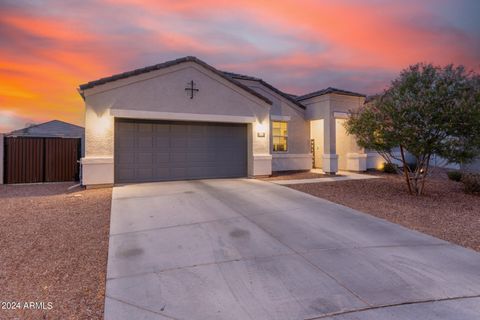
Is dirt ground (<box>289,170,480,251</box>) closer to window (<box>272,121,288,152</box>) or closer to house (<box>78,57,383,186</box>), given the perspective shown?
house (<box>78,57,383,186</box>)

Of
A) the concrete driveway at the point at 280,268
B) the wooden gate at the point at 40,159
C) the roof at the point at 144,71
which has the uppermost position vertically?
the roof at the point at 144,71

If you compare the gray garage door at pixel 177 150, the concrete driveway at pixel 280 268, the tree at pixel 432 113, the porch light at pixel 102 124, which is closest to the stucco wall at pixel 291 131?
the gray garage door at pixel 177 150

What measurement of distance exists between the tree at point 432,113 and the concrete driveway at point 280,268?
363 cm

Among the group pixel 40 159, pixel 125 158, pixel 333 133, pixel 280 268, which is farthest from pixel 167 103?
pixel 333 133

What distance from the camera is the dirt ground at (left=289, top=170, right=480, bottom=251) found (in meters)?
5.44

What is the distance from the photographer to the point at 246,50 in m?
17.0

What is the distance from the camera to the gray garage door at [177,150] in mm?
10625

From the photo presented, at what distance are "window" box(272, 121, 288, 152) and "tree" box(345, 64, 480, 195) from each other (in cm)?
711

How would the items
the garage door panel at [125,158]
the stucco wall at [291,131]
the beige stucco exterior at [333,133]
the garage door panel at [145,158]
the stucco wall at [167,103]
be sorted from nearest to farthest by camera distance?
the stucco wall at [167,103] < the garage door panel at [125,158] < the garage door panel at [145,158] < the beige stucco exterior at [333,133] < the stucco wall at [291,131]

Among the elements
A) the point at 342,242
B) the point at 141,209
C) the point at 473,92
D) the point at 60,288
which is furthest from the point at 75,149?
the point at 473,92

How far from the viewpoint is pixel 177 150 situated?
11.4 m

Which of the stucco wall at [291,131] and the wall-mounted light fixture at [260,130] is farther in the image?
the stucco wall at [291,131]

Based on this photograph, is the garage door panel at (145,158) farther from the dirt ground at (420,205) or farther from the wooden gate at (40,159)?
the dirt ground at (420,205)

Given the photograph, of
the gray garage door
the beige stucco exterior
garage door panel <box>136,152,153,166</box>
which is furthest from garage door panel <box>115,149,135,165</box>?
the beige stucco exterior
